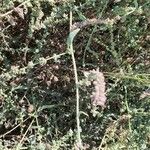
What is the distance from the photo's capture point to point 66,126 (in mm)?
1858

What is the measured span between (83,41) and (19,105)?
38cm

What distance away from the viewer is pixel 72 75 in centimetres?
183

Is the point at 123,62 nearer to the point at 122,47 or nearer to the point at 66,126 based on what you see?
the point at 122,47

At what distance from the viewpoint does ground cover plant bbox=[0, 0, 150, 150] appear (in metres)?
1.75

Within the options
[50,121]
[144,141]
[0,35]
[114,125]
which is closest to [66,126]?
[50,121]

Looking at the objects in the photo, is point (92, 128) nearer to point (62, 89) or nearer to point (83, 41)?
point (62, 89)

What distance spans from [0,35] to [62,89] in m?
0.34

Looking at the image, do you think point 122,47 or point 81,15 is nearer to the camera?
point 81,15

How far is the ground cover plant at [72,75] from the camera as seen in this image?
175 cm

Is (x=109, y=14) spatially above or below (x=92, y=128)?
above

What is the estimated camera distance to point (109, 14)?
1.78 metres

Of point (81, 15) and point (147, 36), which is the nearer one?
point (81, 15)

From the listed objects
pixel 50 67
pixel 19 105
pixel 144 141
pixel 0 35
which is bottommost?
pixel 144 141

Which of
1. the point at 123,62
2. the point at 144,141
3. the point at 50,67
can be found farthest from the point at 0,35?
the point at 144,141
